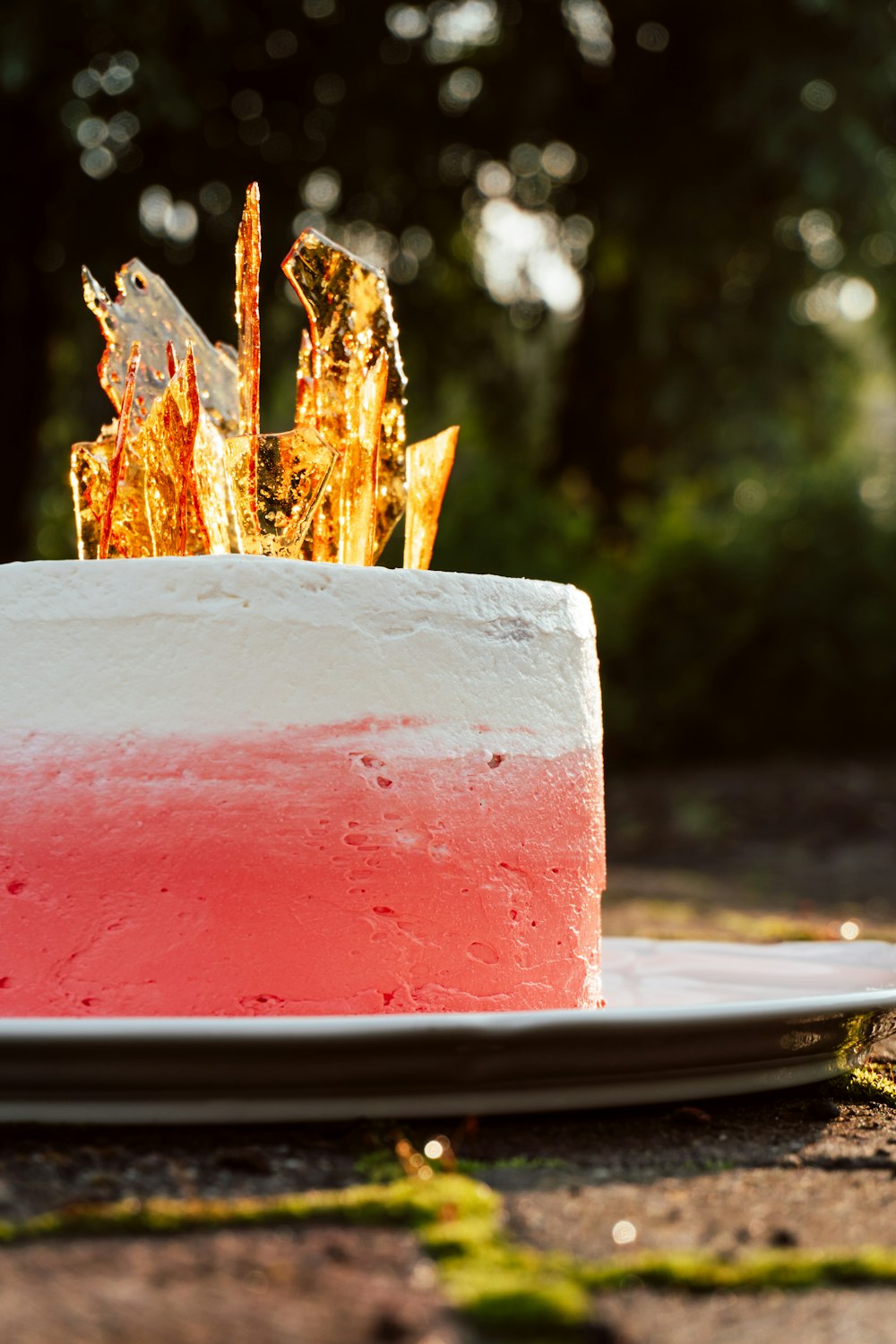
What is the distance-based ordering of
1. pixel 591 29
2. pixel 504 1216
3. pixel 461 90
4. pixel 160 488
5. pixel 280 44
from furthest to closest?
pixel 591 29 < pixel 461 90 < pixel 280 44 < pixel 160 488 < pixel 504 1216

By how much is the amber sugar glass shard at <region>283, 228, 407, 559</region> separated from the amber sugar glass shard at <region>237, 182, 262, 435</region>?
72 millimetres

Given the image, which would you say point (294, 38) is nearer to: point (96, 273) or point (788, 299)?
point (96, 273)

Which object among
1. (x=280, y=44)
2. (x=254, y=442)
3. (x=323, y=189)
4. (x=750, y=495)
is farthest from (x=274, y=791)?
(x=750, y=495)

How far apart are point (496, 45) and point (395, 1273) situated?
9.87m

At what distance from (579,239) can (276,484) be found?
9376 millimetres

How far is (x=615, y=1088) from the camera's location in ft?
7.02

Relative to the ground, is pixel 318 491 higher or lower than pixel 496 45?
lower

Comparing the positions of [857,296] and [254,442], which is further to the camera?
[857,296]

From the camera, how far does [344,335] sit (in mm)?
2824

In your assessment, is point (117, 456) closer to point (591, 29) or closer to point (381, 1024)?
point (381, 1024)

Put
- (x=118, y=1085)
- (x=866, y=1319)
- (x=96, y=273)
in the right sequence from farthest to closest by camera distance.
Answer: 1. (x=96, y=273)
2. (x=118, y=1085)
3. (x=866, y=1319)

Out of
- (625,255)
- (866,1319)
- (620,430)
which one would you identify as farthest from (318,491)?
(620,430)

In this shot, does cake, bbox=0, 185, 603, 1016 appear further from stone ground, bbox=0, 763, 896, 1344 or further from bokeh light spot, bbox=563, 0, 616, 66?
bokeh light spot, bbox=563, 0, 616, 66

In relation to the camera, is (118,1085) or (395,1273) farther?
(118,1085)
